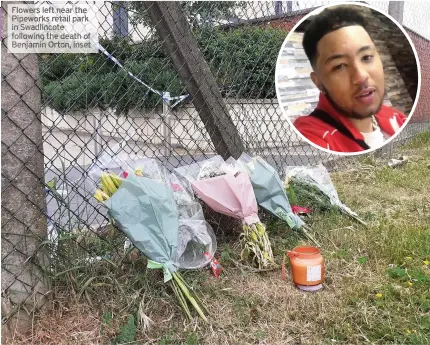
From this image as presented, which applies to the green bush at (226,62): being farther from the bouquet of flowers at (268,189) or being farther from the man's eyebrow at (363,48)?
the man's eyebrow at (363,48)

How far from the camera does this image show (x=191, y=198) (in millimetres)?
2232

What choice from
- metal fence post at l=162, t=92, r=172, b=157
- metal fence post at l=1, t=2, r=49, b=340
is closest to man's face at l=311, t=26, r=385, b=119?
metal fence post at l=1, t=2, r=49, b=340

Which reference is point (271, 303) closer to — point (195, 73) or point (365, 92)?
point (365, 92)

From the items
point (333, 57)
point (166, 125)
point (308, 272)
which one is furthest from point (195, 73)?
point (308, 272)

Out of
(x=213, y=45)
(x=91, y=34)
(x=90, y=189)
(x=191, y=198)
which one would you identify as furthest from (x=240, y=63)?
(x=90, y=189)

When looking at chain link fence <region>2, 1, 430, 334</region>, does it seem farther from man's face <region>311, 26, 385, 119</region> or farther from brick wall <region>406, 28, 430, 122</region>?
brick wall <region>406, 28, 430, 122</region>

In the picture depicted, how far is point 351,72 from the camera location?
1485mm

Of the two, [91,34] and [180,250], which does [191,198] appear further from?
[91,34]

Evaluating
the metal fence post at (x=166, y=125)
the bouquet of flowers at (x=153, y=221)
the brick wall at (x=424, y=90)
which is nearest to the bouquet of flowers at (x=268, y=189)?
the bouquet of flowers at (x=153, y=221)

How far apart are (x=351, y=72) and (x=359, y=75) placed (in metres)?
0.04

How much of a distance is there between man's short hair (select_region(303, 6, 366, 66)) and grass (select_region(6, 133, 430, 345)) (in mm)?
1065

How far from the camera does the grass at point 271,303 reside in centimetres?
177

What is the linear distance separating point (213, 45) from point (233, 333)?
7.34 feet

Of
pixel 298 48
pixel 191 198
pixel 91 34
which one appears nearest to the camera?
pixel 298 48
